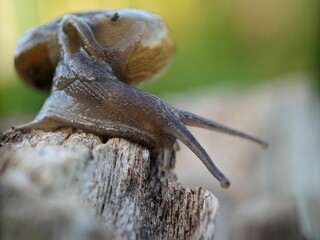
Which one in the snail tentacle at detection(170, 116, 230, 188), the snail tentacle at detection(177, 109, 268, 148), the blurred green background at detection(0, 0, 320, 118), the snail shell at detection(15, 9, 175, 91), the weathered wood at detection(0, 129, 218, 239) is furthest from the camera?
the blurred green background at detection(0, 0, 320, 118)

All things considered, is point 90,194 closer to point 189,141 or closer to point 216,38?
point 189,141

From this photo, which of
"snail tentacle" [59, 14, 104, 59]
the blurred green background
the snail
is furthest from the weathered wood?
the blurred green background

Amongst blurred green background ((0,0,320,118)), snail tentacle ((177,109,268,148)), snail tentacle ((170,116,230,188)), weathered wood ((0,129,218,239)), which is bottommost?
weathered wood ((0,129,218,239))

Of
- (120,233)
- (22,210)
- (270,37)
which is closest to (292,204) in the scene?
(120,233)

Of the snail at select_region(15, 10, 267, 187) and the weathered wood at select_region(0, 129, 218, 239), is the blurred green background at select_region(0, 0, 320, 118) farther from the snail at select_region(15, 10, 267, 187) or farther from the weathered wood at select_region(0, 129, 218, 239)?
the weathered wood at select_region(0, 129, 218, 239)

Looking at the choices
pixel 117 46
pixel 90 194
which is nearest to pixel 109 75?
pixel 117 46

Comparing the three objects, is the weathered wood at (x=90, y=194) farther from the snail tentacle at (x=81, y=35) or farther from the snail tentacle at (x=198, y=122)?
the snail tentacle at (x=81, y=35)

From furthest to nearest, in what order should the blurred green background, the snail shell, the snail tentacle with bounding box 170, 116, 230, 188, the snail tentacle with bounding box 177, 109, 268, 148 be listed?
the blurred green background, the snail shell, the snail tentacle with bounding box 177, 109, 268, 148, the snail tentacle with bounding box 170, 116, 230, 188

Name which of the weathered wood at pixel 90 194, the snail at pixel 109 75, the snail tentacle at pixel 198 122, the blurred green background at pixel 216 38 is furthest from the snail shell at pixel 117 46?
the blurred green background at pixel 216 38
